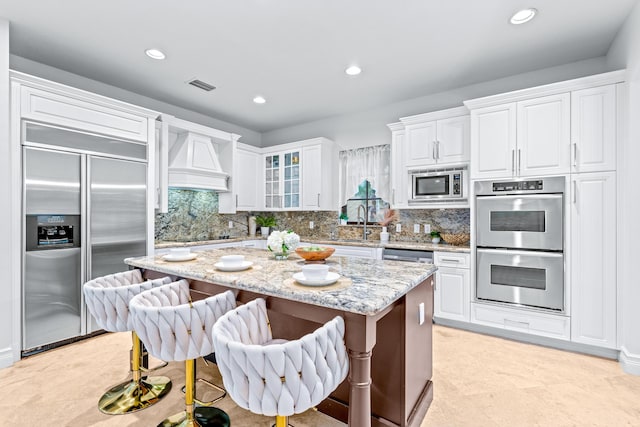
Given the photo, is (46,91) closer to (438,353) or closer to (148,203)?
(148,203)

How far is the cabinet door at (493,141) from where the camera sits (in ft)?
9.96

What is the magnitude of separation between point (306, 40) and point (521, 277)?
3.04m

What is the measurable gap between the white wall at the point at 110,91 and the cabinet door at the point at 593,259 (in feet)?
15.7

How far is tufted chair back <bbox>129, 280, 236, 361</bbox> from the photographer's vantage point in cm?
149

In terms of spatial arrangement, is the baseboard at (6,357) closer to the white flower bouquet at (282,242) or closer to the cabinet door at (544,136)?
the white flower bouquet at (282,242)

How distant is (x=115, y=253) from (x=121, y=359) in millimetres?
1111

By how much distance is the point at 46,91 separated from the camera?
2734 mm

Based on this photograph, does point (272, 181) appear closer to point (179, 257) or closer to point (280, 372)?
point (179, 257)

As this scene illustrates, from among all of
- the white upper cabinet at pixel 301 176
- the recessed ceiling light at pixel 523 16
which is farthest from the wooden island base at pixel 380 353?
the white upper cabinet at pixel 301 176

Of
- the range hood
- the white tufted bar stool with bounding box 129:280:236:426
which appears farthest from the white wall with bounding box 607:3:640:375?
the range hood

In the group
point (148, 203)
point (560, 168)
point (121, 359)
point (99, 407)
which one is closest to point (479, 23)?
point (560, 168)

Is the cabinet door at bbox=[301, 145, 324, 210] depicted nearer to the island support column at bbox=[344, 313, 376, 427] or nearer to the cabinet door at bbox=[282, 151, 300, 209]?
the cabinet door at bbox=[282, 151, 300, 209]

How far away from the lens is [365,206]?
15.5 feet

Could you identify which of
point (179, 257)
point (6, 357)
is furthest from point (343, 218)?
point (6, 357)
